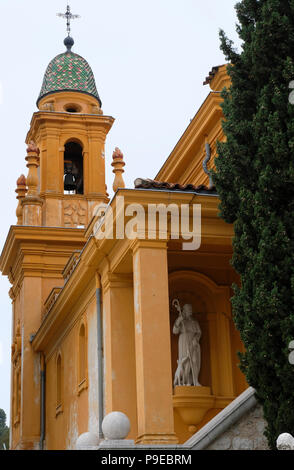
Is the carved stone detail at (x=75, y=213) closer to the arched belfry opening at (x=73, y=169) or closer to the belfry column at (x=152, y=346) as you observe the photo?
the arched belfry opening at (x=73, y=169)

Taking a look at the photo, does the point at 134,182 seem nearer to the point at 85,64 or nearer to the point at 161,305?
the point at 161,305

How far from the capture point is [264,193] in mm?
10977

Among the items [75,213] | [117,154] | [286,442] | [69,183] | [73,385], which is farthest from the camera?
[69,183]

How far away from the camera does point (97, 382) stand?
1644 cm

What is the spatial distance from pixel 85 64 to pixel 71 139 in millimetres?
2930

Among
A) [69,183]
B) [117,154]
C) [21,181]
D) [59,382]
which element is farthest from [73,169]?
[59,382]

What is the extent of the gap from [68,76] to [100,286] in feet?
44.2

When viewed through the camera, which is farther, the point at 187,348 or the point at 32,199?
the point at 32,199

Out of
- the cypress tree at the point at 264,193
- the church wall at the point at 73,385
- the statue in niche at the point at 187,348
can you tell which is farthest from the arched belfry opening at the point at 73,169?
the cypress tree at the point at 264,193

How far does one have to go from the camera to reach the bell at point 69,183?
27641 mm

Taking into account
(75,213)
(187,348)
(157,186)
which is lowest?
(187,348)

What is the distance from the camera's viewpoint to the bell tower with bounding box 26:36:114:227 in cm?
2612

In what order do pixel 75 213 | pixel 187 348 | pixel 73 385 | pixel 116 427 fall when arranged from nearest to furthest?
1. pixel 116 427
2. pixel 187 348
3. pixel 73 385
4. pixel 75 213

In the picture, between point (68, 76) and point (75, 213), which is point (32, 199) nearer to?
point (75, 213)
